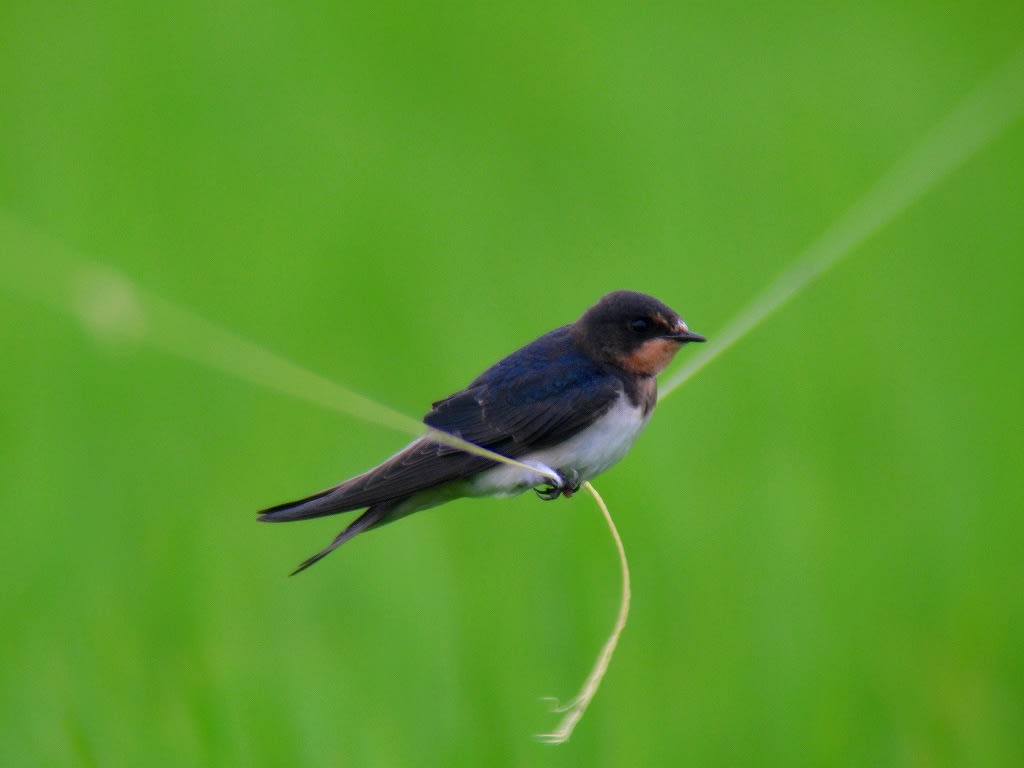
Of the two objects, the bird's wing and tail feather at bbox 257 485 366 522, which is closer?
tail feather at bbox 257 485 366 522

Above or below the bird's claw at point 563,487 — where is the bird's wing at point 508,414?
above

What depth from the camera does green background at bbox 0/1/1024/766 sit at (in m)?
2.85

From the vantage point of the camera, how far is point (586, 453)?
1.50m

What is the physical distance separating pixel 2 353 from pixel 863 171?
3571 mm

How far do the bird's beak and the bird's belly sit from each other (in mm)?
77

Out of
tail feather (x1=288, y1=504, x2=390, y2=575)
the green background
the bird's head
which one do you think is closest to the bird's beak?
the bird's head

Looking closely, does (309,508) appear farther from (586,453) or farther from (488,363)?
(488,363)

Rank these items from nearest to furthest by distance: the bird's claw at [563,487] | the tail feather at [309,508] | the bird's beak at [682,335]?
the tail feather at [309,508], the bird's claw at [563,487], the bird's beak at [682,335]

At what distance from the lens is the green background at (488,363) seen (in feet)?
9.36

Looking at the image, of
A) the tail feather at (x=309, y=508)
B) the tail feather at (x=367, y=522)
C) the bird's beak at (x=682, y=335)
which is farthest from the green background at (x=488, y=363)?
the bird's beak at (x=682, y=335)

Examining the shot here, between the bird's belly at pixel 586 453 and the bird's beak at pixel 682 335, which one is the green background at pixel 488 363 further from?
the bird's beak at pixel 682 335

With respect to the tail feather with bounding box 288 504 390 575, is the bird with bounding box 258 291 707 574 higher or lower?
higher

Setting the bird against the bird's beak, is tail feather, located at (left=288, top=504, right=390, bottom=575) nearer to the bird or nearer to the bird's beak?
the bird

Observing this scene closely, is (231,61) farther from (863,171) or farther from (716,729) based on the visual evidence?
(716,729)
